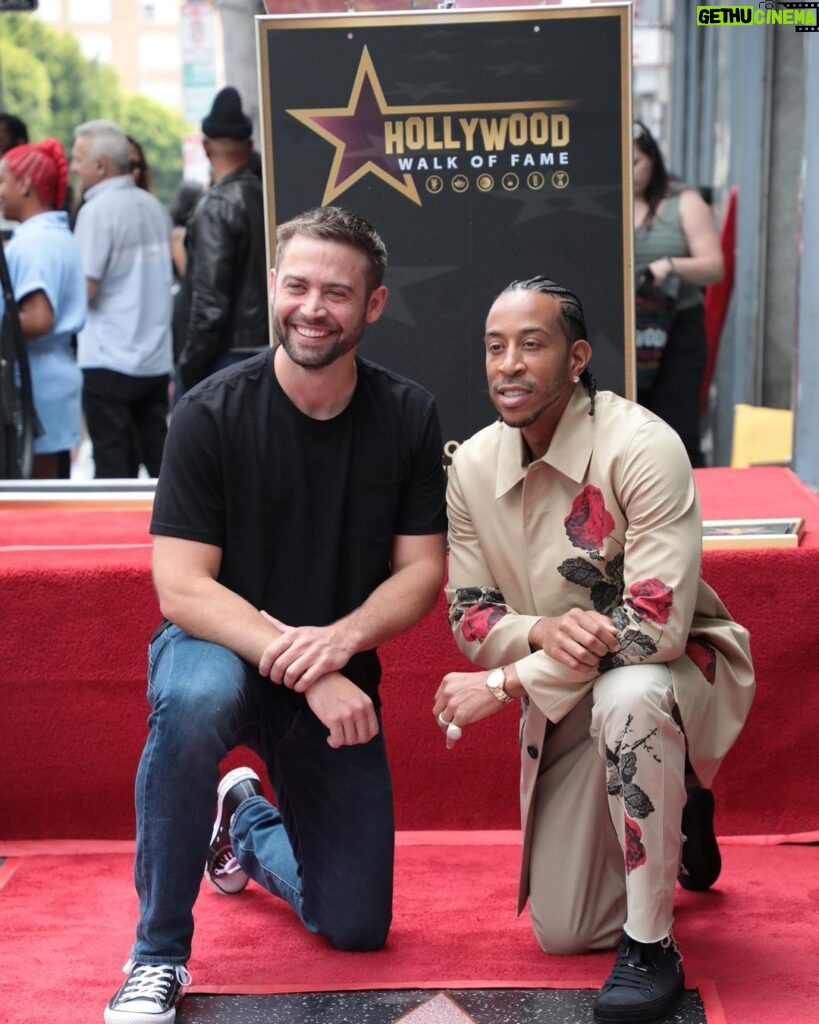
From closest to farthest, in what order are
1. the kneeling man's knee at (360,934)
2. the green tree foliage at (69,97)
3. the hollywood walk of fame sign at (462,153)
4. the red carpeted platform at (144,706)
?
the kneeling man's knee at (360,934) < the red carpeted platform at (144,706) < the hollywood walk of fame sign at (462,153) < the green tree foliage at (69,97)

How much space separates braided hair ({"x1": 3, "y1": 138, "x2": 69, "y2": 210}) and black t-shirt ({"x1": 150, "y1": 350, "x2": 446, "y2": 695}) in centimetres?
274

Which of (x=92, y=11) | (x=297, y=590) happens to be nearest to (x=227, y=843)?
(x=297, y=590)

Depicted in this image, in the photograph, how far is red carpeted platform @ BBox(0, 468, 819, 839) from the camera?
331 centimetres

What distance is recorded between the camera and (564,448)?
106 inches

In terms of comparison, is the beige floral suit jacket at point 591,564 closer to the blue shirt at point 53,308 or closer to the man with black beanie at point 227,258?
the man with black beanie at point 227,258

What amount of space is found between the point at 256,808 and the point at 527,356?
1141 mm

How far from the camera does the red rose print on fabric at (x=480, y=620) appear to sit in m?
2.72

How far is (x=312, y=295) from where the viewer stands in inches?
106

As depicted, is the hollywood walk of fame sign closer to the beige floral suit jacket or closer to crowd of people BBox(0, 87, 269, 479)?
the beige floral suit jacket

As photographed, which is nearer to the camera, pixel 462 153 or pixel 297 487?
pixel 297 487

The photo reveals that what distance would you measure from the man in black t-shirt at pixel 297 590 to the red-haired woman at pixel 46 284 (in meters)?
2.56

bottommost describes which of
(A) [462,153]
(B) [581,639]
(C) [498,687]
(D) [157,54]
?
(C) [498,687]

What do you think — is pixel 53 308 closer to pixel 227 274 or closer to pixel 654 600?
pixel 227 274

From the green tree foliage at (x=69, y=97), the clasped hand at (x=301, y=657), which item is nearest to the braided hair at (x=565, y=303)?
the clasped hand at (x=301, y=657)
